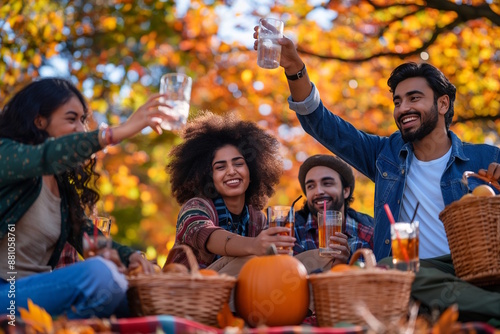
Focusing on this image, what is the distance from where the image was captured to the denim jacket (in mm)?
5086

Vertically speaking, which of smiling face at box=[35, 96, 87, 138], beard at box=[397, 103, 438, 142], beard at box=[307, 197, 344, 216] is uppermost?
beard at box=[397, 103, 438, 142]

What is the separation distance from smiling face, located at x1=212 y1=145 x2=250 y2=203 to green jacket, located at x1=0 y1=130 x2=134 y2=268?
129 centimetres

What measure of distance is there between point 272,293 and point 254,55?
8775 millimetres

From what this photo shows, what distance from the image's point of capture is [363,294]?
3486 millimetres

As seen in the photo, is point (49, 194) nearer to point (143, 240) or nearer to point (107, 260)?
point (107, 260)

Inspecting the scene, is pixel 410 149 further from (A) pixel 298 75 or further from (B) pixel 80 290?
(B) pixel 80 290

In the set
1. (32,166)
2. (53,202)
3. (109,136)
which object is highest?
(109,136)

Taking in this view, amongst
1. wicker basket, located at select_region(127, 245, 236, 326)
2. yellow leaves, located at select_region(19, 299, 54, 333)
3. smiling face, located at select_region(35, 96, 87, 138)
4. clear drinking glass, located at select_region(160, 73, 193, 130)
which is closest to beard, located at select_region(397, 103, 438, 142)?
clear drinking glass, located at select_region(160, 73, 193, 130)

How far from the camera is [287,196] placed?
14234mm

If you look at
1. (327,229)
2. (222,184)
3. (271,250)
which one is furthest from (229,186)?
(271,250)

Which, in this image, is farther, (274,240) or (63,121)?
→ (274,240)

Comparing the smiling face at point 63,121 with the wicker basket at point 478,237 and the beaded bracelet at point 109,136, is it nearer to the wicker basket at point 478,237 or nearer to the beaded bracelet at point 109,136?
the beaded bracelet at point 109,136

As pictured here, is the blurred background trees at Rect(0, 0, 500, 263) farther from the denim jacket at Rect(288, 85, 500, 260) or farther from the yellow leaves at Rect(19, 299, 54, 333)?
the yellow leaves at Rect(19, 299, 54, 333)

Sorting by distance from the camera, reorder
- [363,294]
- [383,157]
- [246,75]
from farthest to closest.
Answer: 1. [246,75]
2. [383,157]
3. [363,294]
